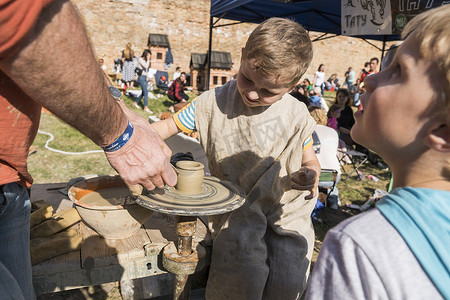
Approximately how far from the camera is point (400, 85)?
791 millimetres

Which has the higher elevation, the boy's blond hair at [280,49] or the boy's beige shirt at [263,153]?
the boy's blond hair at [280,49]

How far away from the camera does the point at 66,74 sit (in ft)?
2.75

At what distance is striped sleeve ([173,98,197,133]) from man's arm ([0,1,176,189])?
904mm

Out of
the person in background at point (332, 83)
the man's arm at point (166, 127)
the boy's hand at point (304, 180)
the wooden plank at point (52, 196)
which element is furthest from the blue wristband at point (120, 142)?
the person in background at point (332, 83)

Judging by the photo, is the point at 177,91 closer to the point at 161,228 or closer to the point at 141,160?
the point at 161,228

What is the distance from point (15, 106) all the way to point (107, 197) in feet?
3.07

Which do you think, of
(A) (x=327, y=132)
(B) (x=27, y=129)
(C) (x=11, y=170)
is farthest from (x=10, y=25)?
(A) (x=327, y=132)

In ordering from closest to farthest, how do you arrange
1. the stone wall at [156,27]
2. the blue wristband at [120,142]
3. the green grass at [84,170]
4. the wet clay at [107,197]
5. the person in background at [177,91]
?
1. the blue wristband at [120,142]
2. the wet clay at [107,197]
3. the green grass at [84,170]
4. the person in background at [177,91]
5. the stone wall at [156,27]

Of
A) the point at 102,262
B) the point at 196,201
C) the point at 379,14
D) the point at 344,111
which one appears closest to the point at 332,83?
the point at 344,111

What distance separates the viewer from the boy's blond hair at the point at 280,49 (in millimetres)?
1647

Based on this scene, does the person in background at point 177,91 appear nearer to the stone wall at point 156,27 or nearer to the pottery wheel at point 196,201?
the stone wall at point 156,27

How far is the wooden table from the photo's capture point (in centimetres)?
160

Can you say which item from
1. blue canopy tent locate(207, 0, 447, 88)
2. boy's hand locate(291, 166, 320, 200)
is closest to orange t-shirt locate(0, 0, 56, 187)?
boy's hand locate(291, 166, 320, 200)

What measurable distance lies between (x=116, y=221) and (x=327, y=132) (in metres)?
3.59
